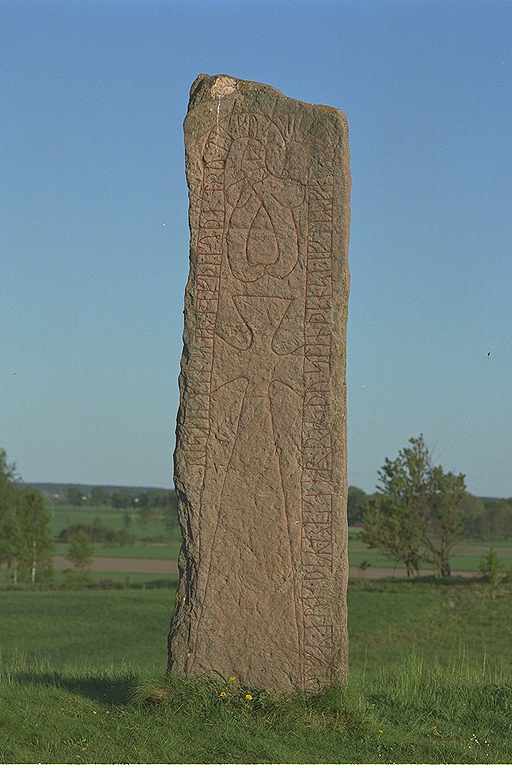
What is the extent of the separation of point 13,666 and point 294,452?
3.75 metres

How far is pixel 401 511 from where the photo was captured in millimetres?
37188

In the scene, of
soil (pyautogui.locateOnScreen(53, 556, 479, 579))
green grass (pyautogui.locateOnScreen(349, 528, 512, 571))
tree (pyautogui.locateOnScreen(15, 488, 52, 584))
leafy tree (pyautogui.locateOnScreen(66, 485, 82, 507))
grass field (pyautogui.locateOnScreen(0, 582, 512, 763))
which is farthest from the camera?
leafy tree (pyautogui.locateOnScreen(66, 485, 82, 507))

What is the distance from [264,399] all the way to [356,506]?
38.2 metres

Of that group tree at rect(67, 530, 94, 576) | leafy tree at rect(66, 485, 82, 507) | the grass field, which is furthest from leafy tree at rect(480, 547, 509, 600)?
leafy tree at rect(66, 485, 82, 507)

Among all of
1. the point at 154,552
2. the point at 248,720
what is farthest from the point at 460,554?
the point at 248,720

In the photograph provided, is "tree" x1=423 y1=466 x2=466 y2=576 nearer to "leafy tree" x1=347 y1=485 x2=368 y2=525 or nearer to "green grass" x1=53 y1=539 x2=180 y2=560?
"leafy tree" x1=347 y1=485 x2=368 y2=525

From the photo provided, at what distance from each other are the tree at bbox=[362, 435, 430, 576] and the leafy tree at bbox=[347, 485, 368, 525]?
816 millimetres

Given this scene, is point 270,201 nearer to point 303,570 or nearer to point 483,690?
point 303,570

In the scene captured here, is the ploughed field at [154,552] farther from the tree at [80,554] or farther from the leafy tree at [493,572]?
the leafy tree at [493,572]

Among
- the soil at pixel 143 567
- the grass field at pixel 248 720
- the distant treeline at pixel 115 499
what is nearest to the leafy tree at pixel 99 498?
the distant treeline at pixel 115 499

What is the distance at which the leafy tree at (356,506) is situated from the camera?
39.3 m

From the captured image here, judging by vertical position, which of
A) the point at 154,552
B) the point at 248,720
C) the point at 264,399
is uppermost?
the point at 264,399

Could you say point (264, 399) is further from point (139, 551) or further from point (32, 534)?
point (139, 551)

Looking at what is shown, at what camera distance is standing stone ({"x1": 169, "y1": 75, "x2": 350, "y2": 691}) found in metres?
8.20
